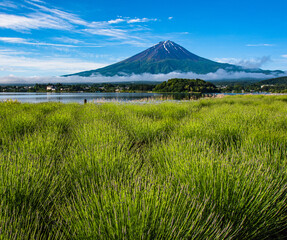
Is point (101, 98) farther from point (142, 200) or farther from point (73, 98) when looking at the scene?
point (73, 98)

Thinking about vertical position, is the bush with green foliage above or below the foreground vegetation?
above

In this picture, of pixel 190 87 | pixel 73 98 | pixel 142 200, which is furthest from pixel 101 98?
pixel 190 87

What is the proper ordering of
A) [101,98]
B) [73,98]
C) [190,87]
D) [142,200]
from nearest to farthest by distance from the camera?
[142,200] < [101,98] < [73,98] < [190,87]

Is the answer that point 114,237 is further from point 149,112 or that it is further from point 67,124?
point 149,112

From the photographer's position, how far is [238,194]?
85.7 inches

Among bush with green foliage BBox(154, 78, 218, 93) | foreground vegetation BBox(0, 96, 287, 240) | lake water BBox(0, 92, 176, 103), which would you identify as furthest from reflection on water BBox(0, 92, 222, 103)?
bush with green foliage BBox(154, 78, 218, 93)

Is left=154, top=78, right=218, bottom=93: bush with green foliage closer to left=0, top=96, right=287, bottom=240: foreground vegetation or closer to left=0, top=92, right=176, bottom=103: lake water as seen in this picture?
left=0, top=92, right=176, bottom=103: lake water

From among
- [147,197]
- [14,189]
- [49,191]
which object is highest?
[147,197]

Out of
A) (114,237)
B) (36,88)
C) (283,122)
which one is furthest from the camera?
(36,88)

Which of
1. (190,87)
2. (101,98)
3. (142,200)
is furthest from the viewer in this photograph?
(190,87)

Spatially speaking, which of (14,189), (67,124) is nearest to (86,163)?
(14,189)

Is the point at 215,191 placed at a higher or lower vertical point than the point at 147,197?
lower

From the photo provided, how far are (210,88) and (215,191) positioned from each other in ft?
273

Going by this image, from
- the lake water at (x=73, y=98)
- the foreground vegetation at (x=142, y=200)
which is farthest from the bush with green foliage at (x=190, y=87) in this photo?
the foreground vegetation at (x=142, y=200)
